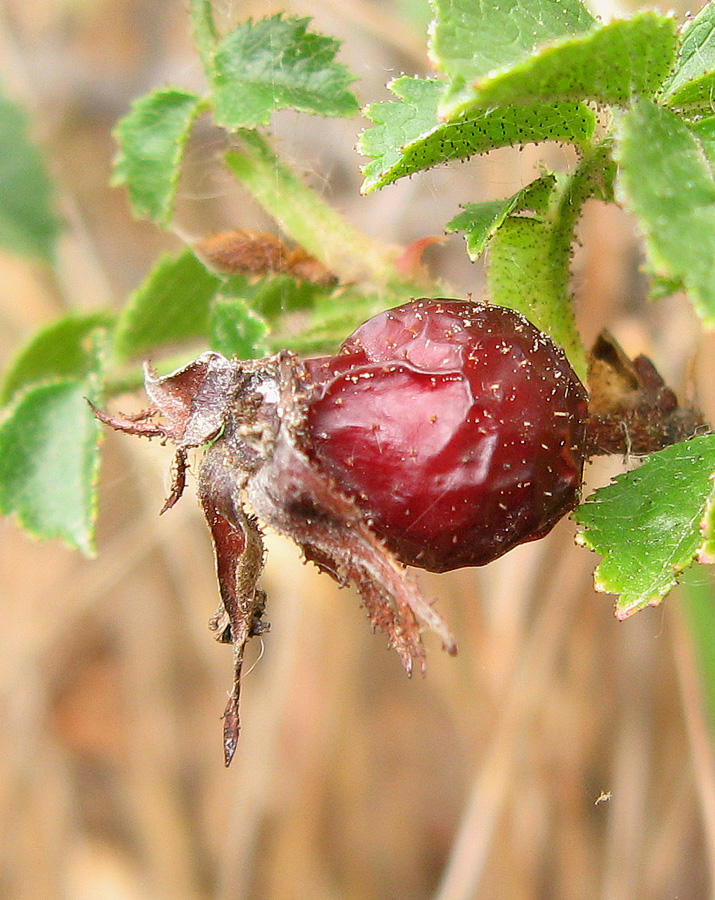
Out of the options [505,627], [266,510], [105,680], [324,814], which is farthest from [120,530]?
[266,510]

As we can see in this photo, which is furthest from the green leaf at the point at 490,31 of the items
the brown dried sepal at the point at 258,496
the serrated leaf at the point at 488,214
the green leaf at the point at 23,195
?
the green leaf at the point at 23,195

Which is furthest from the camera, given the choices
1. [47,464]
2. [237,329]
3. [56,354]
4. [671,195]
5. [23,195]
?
[23,195]

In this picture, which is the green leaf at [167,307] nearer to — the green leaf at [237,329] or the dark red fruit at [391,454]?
the green leaf at [237,329]

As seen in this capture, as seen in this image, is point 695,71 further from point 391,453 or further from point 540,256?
point 391,453

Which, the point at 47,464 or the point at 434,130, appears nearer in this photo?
the point at 434,130

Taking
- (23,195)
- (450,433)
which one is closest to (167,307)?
(450,433)

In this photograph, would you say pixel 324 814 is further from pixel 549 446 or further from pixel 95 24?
pixel 95 24

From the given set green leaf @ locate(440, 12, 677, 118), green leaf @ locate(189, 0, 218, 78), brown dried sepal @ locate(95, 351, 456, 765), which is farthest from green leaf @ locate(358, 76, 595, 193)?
green leaf @ locate(189, 0, 218, 78)
